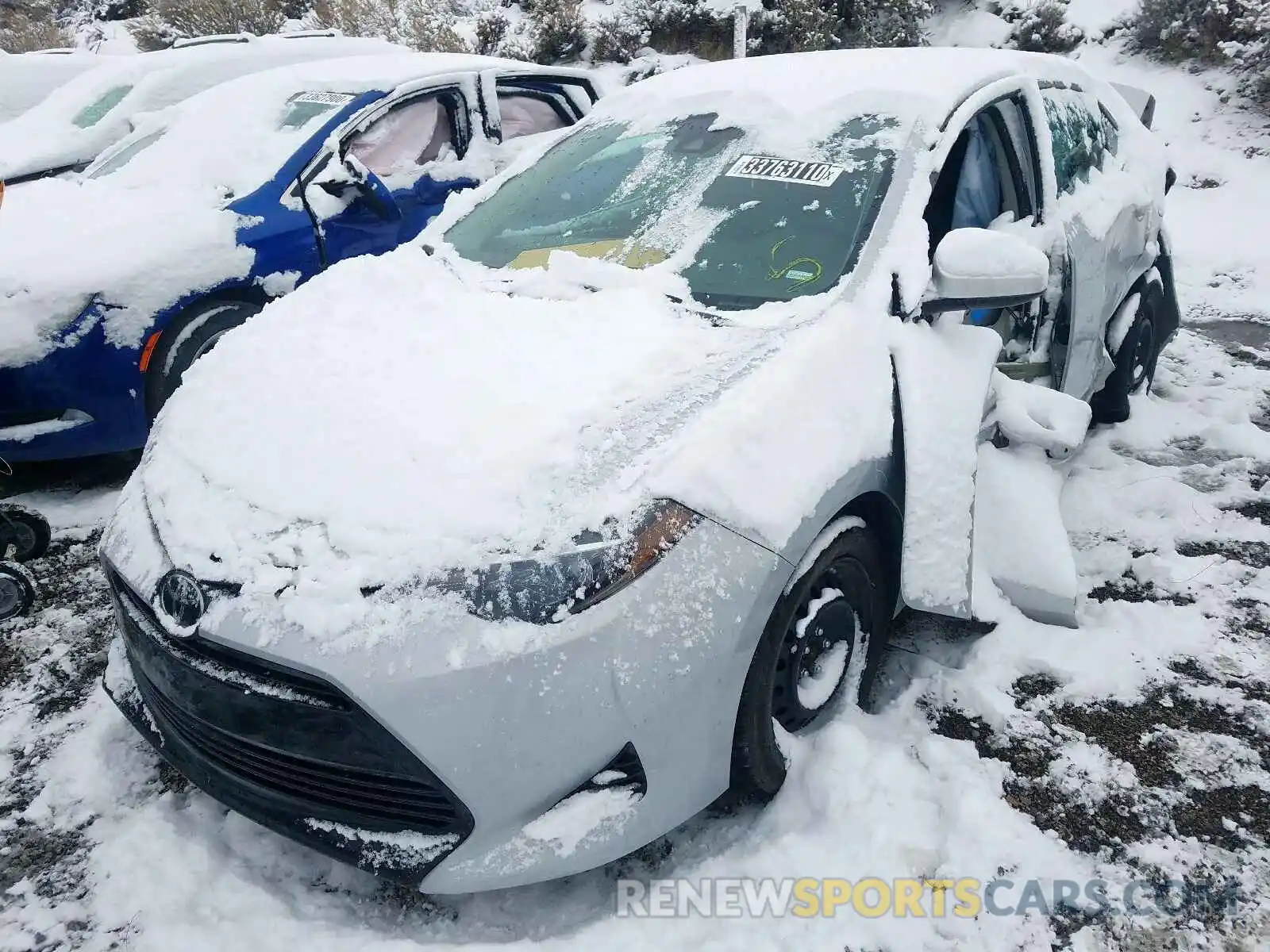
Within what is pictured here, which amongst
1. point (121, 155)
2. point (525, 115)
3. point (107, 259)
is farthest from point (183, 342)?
point (525, 115)

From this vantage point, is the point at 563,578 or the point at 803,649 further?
the point at 803,649

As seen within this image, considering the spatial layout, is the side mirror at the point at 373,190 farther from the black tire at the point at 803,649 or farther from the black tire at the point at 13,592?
the black tire at the point at 803,649

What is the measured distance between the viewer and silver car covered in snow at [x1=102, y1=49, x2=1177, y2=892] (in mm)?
1649

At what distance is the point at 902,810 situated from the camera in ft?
6.75

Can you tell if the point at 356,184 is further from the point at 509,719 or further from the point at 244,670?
the point at 509,719

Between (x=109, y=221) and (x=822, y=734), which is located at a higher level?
(x=109, y=221)

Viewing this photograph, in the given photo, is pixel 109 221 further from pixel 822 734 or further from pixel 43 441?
pixel 822 734

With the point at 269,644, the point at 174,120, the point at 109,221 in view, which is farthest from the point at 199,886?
the point at 174,120

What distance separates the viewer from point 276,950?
1804 mm

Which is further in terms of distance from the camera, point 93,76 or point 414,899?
point 93,76

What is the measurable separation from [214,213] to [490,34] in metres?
8.90

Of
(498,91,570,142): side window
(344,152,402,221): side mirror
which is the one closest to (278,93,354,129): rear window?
(344,152,402,221): side mirror

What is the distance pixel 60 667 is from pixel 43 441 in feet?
3.84

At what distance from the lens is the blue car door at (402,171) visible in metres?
4.26
